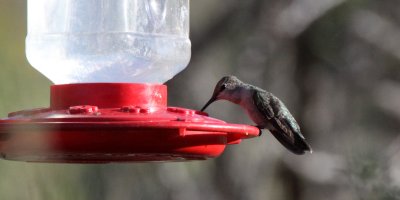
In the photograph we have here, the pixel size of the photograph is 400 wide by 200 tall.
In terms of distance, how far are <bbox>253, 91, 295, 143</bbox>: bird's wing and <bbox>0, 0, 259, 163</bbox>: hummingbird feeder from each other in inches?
29.2

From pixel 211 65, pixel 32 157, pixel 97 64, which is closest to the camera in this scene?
pixel 32 157

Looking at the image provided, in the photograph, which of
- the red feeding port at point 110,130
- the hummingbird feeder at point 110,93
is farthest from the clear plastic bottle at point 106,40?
the red feeding port at point 110,130

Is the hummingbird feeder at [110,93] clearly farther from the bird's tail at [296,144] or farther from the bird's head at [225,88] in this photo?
the bird's tail at [296,144]

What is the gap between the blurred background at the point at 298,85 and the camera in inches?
348

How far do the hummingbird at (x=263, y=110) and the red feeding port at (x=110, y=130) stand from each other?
1.40 meters

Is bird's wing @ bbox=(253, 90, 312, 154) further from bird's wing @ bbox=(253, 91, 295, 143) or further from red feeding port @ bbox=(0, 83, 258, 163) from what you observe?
red feeding port @ bbox=(0, 83, 258, 163)

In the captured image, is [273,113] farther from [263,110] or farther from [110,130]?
[110,130]

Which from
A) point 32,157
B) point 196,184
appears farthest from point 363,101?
point 32,157

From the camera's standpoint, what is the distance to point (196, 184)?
8.78m

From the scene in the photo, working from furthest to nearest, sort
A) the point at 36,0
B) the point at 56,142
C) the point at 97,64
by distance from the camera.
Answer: the point at 36,0 < the point at 97,64 < the point at 56,142

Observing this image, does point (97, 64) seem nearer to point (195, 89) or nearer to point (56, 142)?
point (56, 142)

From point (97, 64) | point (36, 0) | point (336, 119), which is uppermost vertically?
point (36, 0)

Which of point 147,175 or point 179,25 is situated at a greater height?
point 179,25

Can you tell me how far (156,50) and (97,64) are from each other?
1.19ft
